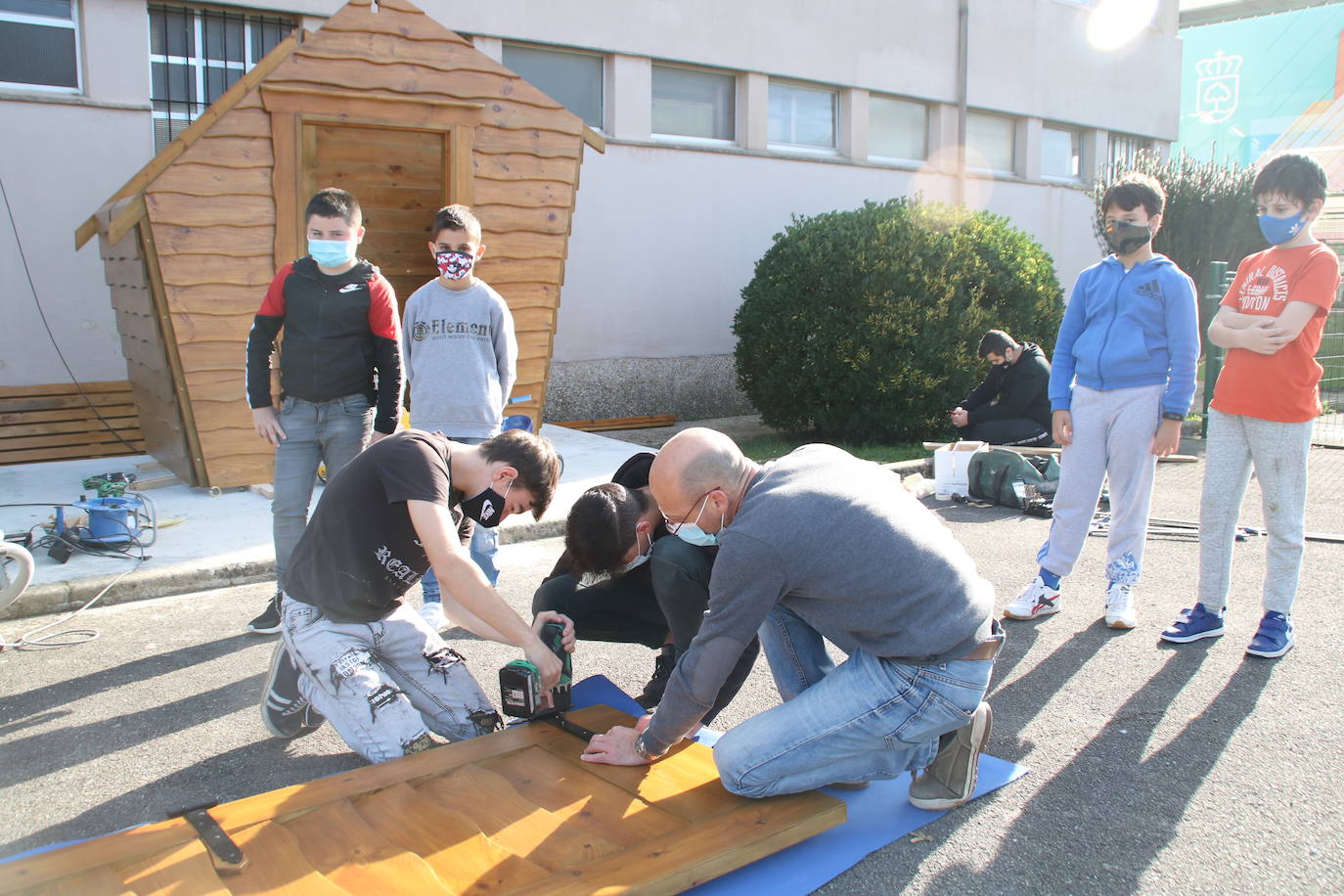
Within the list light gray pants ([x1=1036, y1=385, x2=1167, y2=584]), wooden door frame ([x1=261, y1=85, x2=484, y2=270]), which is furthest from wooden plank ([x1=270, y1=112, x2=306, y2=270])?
light gray pants ([x1=1036, y1=385, x2=1167, y2=584])

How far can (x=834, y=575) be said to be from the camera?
8.70ft

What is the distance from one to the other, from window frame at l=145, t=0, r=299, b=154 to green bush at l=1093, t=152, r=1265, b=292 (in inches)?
472

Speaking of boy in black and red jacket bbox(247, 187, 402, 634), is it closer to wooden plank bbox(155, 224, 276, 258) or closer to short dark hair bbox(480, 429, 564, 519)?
short dark hair bbox(480, 429, 564, 519)

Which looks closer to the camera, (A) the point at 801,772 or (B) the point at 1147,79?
(A) the point at 801,772

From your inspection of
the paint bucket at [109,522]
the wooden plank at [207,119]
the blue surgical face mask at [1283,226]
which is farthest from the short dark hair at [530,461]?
the wooden plank at [207,119]

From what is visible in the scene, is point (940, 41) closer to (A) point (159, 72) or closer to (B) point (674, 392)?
(B) point (674, 392)

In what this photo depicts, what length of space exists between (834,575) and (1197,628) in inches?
104

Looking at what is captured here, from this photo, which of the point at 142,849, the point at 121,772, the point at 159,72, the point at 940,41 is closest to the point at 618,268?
the point at 159,72

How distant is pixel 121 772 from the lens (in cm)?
341

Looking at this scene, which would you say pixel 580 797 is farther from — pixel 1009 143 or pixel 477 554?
pixel 1009 143

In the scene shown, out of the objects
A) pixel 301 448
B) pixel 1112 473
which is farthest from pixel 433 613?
pixel 1112 473

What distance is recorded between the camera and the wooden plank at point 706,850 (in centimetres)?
243

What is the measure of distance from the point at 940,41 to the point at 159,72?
9.98 metres

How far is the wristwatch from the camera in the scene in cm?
301
